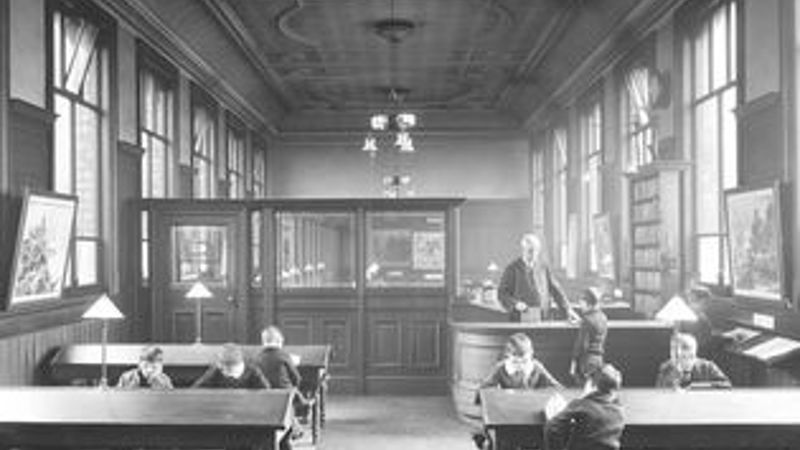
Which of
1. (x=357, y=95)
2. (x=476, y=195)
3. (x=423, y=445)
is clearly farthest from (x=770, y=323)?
(x=476, y=195)

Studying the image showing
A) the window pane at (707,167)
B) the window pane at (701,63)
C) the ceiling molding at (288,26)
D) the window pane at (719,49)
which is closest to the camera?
the window pane at (719,49)

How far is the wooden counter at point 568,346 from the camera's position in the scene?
912cm

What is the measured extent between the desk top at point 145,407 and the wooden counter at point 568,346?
3.79 metres

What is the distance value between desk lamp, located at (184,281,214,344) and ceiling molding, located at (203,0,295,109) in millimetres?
3631

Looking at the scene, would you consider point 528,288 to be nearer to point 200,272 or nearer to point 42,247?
point 200,272

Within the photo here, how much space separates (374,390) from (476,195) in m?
12.5

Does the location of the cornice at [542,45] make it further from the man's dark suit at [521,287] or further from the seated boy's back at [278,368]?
the seated boy's back at [278,368]

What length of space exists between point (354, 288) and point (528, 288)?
9.57ft

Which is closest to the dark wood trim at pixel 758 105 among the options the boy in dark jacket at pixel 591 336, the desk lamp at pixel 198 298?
the boy in dark jacket at pixel 591 336

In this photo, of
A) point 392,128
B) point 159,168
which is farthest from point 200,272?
point 392,128

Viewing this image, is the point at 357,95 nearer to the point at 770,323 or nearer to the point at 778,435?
the point at 770,323

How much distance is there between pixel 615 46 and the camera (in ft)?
42.8

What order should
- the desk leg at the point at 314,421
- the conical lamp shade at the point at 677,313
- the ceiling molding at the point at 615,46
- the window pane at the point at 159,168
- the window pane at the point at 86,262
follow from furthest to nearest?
the window pane at the point at 159,168 < the ceiling molding at the point at 615,46 < the window pane at the point at 86,262 < the desk leg at the point at 314,421 < the conical lamp shade at the point at 677,313

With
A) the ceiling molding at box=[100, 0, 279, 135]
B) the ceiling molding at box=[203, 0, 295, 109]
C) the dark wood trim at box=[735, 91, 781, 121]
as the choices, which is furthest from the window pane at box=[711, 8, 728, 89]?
the ceiling molding at box=[100, 0, 279, 135]
